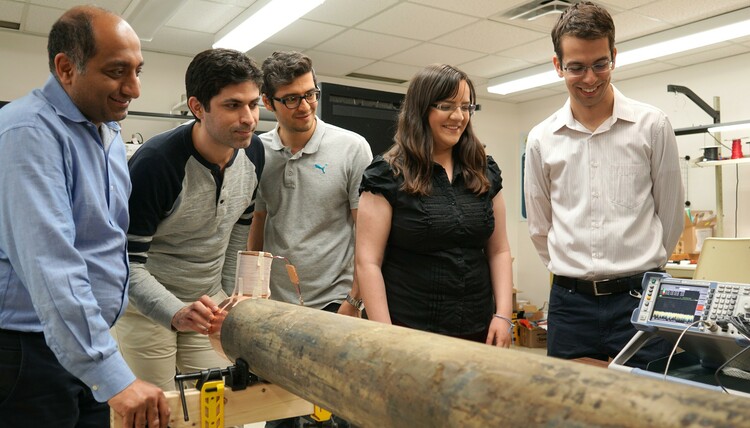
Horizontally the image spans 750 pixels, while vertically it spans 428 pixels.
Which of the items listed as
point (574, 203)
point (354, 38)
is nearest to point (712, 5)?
point (354, 38)

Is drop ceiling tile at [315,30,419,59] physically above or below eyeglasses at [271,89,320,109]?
above

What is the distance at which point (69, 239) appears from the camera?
108 centimetres

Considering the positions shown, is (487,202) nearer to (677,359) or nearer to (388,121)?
(677,359)

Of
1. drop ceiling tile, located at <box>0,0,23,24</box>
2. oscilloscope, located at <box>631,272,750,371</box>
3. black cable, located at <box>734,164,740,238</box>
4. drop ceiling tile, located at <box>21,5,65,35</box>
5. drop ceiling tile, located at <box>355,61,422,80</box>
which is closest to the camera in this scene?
oscilloscope, located at <box>631,272,750,371</box>

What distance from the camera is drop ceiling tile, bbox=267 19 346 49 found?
4.69 m

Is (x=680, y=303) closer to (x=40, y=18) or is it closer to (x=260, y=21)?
(x=260, y=21)

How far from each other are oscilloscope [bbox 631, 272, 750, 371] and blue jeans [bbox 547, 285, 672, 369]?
0.40ft

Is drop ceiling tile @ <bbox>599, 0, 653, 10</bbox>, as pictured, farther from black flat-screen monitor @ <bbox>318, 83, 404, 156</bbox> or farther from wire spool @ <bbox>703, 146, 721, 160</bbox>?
black flat-screen monitor @ <bbox>318, 83, 404, 156</bbox>

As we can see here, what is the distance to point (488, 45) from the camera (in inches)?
204

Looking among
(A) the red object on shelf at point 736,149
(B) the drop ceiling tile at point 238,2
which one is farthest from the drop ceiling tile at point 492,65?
(B) the drop ceiling tile at point 238,2

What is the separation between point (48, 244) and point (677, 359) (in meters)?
1.38

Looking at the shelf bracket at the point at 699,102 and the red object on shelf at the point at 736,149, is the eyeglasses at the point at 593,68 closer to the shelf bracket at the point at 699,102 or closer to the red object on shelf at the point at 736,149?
the shelf bracket at the point at 699,102

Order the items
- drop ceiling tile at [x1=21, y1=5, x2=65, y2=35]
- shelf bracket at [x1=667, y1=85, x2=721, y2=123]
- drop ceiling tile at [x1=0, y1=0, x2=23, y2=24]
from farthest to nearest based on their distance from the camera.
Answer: shelf bracket at [x1=667, y1=85, x2=721, y2=123], drop ceiling tile at [x1=21, y1=5, x2=65, y2=35], drop ceiling tile at [x1=0, y1=0, x2=23, y2=24]

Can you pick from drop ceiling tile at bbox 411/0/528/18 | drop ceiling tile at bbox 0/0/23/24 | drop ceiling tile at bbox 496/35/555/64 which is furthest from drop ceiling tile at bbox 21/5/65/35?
drop ceiling tile at bbox 496/35/555/64
